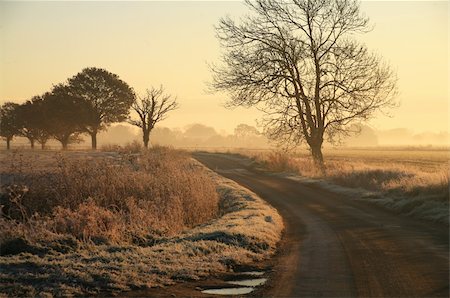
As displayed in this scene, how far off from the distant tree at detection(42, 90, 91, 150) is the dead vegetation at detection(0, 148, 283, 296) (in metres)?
47.7

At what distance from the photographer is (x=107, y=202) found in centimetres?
1944

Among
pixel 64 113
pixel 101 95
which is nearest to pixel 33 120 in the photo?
pixel 64 113

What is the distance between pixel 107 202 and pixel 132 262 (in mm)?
9022

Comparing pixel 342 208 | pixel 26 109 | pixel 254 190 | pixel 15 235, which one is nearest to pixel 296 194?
pixel 254 190

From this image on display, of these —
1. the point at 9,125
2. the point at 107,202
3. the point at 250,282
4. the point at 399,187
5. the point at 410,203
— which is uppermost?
the point at 9,125

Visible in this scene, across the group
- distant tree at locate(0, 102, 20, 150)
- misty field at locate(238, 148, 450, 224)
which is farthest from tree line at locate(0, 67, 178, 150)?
misty field at locate(238, 148, 450, 224)

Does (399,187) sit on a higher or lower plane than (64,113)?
lower

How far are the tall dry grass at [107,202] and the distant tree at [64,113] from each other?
1878 inches

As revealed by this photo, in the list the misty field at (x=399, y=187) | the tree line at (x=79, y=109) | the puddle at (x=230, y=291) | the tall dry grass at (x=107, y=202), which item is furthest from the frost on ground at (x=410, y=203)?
the tree line at (x=79, y=109)

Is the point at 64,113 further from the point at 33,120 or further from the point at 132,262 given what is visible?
the point at 132,262

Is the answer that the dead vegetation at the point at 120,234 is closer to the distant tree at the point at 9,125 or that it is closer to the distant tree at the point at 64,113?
the distant tree at the point at 64,113

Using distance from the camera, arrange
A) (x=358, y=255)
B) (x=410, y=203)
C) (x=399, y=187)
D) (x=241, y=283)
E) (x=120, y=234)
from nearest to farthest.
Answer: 1. (x=241, y=283)
2. (x=358, y=255)
3. (x=120, y=234)
4. (x=410, y=203)
5. (x=399, y=187)

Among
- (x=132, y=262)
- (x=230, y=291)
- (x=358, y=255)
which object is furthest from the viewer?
(x=358, y=255)

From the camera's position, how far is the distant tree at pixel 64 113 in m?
69.4
